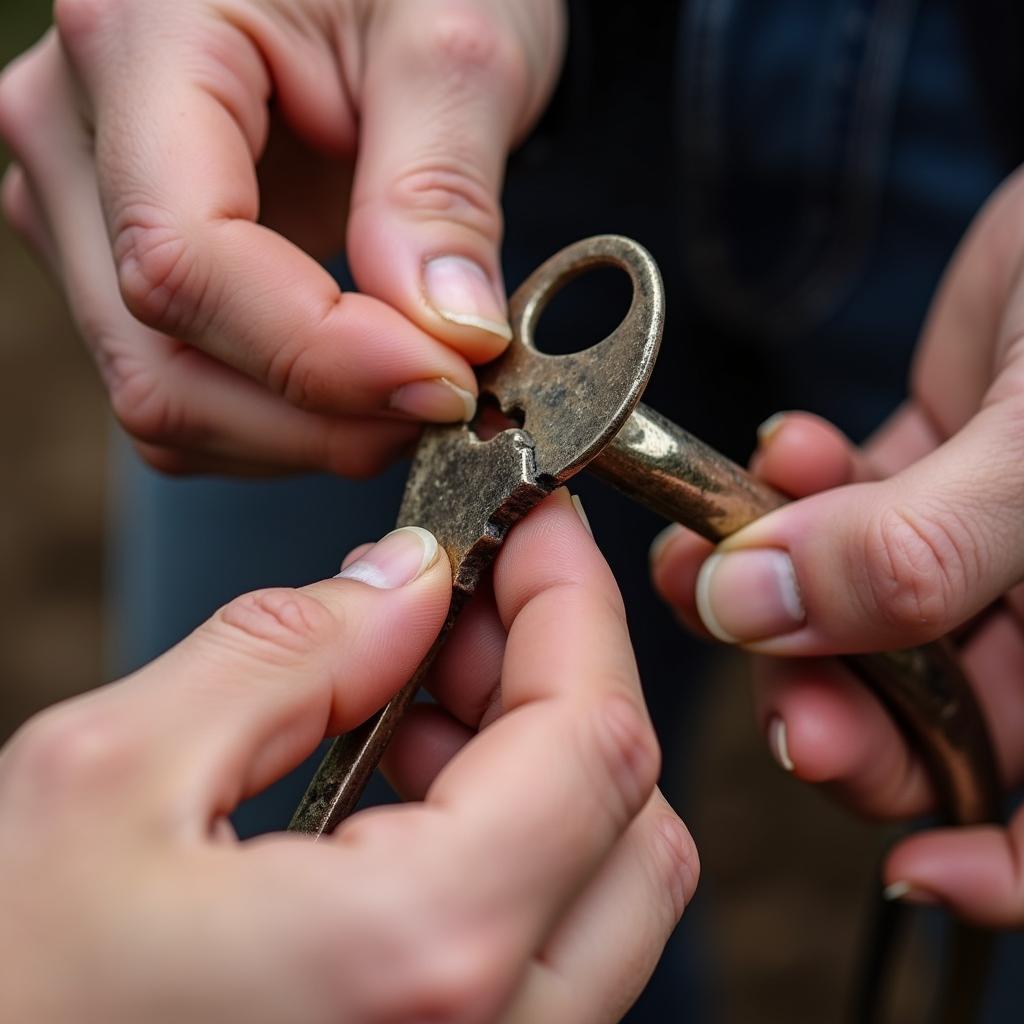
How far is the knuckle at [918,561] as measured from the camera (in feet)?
2.76

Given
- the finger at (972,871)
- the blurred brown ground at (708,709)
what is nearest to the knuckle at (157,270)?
the finger at (972,871)

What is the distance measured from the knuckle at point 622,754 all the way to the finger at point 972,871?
1.93 feet

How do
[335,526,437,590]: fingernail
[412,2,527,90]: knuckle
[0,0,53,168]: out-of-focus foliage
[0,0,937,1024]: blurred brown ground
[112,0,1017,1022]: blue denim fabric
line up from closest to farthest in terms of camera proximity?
1. [335,526,437,590]: fingernail
2. [412,2,527,90]: knuckle
3. [112,0,1017,1022]: blue denim fabric
4. [0,0,937,1024]: blurred brown ground
5. [0,0,53,168]: out-of-focus foliage

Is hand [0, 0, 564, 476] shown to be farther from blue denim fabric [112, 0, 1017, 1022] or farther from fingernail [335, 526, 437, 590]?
blue denim fabric [112, 0, 1017, 1022]

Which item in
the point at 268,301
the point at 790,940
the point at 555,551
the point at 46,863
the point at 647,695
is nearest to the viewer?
the point at 46,863

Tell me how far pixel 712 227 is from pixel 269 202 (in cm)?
56

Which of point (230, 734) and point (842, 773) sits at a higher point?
point (230, 734)

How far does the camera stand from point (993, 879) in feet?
3.61

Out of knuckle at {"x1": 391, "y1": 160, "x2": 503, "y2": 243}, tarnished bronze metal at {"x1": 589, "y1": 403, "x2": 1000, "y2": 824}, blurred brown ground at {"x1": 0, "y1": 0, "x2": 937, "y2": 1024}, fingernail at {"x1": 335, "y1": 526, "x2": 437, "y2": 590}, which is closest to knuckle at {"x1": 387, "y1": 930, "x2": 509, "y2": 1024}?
fingernail at {"x1": 335, "y1": 526, "x2": 437, "y2": 590}

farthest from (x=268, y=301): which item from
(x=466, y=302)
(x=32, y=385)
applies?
(x=32, y=385)

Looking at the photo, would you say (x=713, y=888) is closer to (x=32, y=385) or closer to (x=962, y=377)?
(x=962, y=377)

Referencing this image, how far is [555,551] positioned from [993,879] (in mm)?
634

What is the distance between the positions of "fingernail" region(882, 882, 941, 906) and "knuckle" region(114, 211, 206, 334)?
883mm

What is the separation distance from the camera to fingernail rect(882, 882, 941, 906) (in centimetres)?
114
